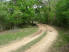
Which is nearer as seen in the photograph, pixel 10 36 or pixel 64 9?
pixel 64 9

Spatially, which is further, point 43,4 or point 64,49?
point 43,4

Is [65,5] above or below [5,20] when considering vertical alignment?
above

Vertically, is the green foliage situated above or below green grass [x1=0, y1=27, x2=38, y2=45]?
above

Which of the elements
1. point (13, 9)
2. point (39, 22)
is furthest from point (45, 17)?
point (13, 9)

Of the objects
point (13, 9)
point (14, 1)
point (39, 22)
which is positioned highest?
point (14, 1)

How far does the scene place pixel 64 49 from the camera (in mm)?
12352

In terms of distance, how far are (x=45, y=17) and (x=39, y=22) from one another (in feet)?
15.5

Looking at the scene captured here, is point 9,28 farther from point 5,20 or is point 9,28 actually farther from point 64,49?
point 64,49

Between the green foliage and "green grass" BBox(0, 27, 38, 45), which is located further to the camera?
"green grass" BBox(0, 27, 38, 45)

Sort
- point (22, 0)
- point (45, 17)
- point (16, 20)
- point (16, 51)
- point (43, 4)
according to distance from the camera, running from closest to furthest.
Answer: point (16, 51)
point (16, 20)
point (22, 0)
point (45, 17)
point (43, 4)

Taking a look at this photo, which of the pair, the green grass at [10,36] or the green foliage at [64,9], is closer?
the green foliage at [64,9]

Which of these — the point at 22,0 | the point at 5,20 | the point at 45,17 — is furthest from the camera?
the point at 45,17

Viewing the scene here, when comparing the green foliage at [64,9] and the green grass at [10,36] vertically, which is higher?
the green foliage at [64,9]

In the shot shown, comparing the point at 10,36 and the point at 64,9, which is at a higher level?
the point at 64,9
